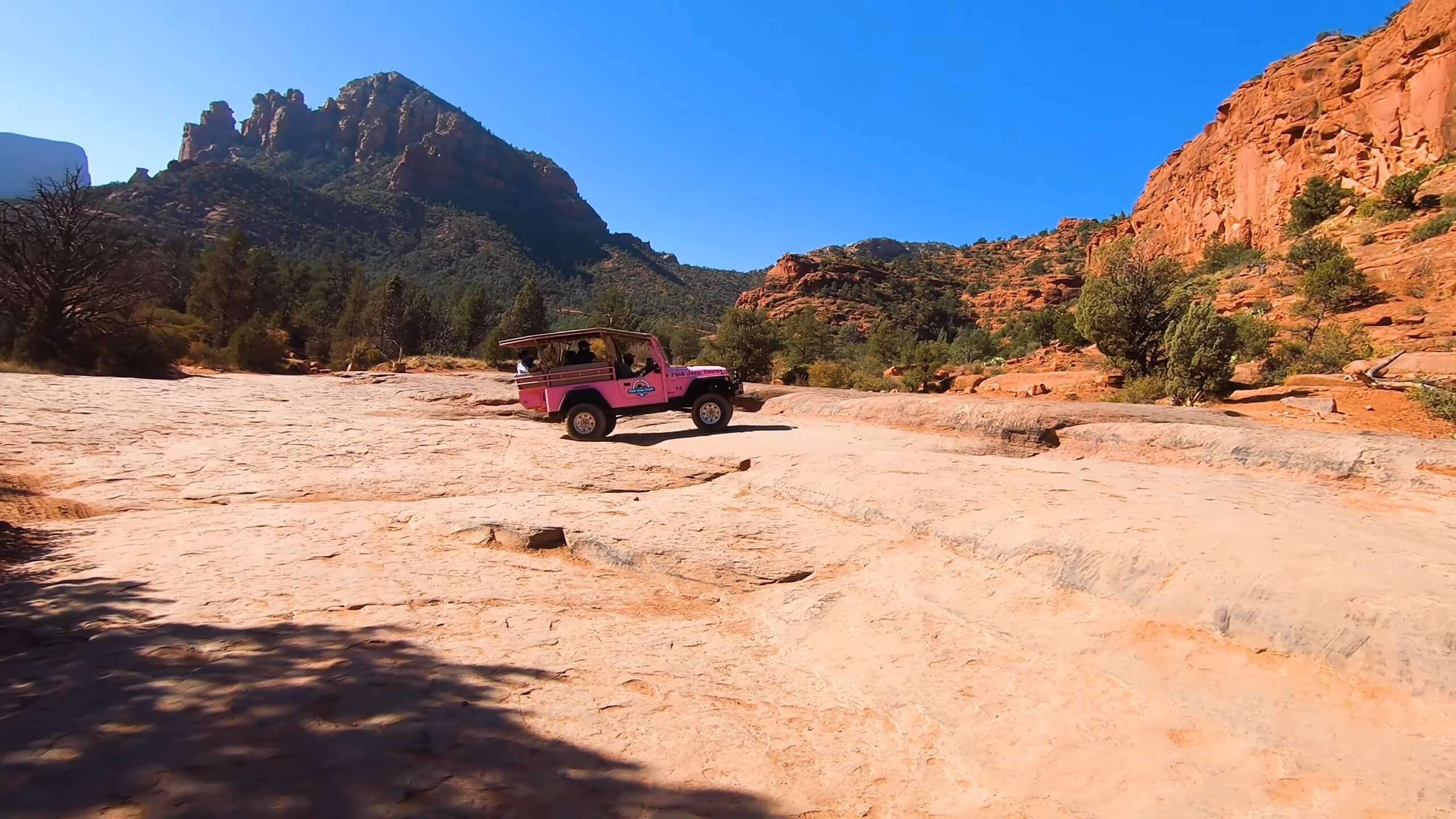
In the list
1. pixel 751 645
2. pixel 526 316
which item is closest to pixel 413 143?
pixel 526 316

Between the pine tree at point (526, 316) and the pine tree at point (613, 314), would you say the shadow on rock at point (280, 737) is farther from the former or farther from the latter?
the pine tree at point (526, 316)

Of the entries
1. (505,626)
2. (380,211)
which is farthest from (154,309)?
(380,211)

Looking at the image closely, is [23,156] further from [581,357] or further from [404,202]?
[581,357]

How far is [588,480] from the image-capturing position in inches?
283

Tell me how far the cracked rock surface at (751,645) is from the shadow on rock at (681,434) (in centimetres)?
366

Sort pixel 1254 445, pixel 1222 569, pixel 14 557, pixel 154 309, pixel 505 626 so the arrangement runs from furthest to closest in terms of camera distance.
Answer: pixel 154 309
pixel 1254 445
pixel 14 557
pixel 505 626
pixel 1222 569

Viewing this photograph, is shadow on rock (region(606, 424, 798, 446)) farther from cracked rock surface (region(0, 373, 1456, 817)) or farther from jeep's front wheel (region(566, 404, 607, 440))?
cracked rock surface (region(0, 373, 1456, 817))

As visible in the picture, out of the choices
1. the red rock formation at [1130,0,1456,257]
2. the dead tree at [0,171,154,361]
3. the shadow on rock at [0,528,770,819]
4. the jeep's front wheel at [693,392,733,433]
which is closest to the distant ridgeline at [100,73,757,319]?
the dead tree at [0,171,154,361]

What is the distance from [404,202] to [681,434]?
12039 centimetres

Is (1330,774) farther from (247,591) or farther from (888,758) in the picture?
(247,591)

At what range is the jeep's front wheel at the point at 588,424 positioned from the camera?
1056cm

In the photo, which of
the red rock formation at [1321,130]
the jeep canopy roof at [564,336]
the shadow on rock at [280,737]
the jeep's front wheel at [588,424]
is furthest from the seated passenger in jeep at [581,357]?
the red rock formation at [1321,130]

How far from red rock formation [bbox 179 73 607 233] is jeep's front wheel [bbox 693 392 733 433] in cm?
13166

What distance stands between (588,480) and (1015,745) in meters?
5.44
